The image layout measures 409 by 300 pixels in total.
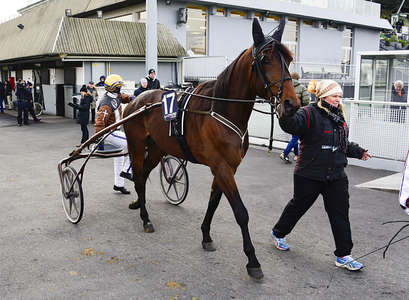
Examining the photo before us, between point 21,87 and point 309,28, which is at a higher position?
point 309,28

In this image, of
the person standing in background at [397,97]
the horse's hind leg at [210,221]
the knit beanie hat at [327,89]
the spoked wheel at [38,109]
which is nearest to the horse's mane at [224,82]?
the knit beanie hat at [327,89]

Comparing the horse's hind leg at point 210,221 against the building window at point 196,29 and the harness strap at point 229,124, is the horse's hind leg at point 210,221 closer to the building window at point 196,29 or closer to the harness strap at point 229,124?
the harness strap at point 229,124

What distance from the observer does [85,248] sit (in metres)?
5.04

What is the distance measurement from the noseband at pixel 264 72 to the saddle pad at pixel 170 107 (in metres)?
1.22

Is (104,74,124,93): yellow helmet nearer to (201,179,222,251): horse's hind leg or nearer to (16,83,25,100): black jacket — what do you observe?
(201,179,222,251): horse's hind leg

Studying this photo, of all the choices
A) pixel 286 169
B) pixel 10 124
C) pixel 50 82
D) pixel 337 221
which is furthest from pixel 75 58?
pixel 337 221

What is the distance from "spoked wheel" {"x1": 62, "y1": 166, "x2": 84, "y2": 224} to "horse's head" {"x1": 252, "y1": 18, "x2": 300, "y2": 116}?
3026 millimetres

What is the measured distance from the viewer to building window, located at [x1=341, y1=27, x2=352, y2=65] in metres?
31.4

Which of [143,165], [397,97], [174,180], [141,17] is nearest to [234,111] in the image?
[143,165]

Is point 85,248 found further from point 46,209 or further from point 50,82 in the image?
point 50,82

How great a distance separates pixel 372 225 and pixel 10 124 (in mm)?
17757

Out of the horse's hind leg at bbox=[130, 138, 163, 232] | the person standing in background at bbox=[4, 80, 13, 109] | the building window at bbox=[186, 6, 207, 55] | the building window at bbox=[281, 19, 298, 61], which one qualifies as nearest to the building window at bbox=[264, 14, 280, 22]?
the building window at bbox=[281, 19, 298, 61]

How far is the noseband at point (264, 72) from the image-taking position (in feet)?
12.8

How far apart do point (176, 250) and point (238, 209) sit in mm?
1089
